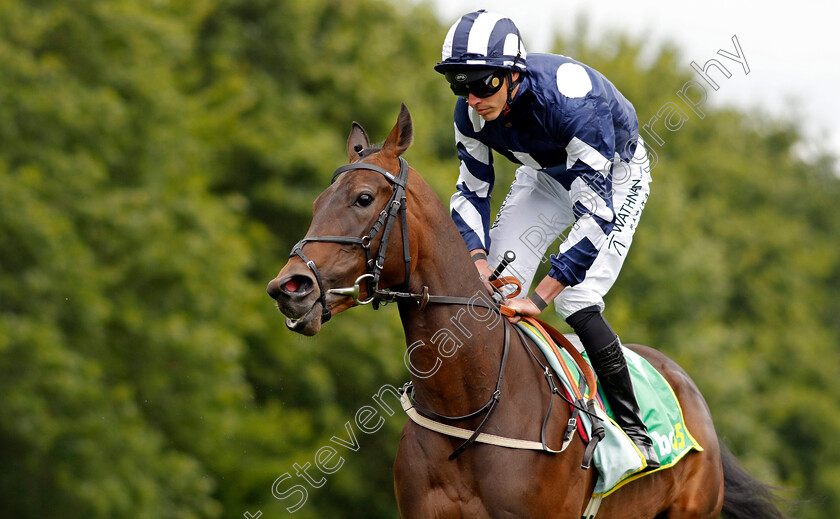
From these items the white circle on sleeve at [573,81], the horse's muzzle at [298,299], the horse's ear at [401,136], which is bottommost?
the horse's muzzle at [298,299]

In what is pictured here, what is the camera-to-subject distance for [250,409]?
19188mm

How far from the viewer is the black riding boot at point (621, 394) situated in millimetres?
5305

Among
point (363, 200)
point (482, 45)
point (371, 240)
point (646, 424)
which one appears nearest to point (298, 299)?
point (371, 240)

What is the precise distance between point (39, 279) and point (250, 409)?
19.9 ft

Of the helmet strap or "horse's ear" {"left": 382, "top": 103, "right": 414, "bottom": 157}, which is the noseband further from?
the helmet strap

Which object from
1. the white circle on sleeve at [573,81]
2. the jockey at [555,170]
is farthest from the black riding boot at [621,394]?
the white circle on sleeve at [573,81]

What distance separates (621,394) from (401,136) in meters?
2.07

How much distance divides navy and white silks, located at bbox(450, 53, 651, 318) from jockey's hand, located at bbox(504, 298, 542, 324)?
0.68ft

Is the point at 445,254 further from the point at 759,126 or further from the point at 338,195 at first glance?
the point at 759,126

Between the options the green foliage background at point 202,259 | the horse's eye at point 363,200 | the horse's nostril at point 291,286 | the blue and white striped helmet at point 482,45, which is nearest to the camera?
the horse's nostril at point 291,286

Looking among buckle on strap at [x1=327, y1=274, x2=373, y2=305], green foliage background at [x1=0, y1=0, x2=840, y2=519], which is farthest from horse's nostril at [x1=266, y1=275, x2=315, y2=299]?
green foliage background at [x1=0, y1=0, x2=840, y2=519]

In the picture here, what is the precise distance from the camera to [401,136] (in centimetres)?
455

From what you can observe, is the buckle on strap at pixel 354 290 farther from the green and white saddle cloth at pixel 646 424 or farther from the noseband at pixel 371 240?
the green and white saddle cloth at pixel 646 424

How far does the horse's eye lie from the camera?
14.1 feet
